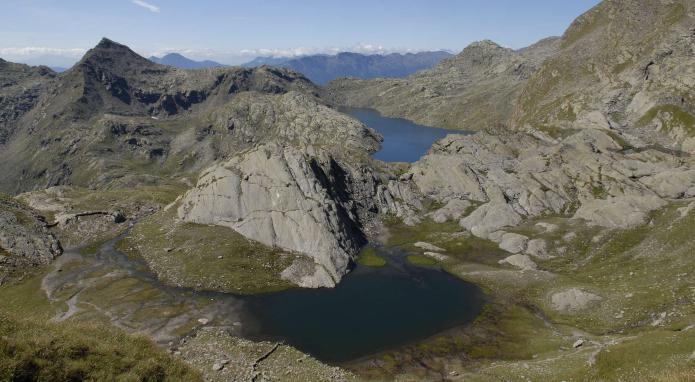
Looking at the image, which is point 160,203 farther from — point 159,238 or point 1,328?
point 1,328

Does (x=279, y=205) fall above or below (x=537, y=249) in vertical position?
above

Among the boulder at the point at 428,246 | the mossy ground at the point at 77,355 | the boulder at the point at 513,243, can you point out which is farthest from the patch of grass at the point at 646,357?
the boulder at the point at 428,246

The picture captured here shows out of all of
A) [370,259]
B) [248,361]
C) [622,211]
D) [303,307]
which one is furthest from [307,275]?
[622,211]

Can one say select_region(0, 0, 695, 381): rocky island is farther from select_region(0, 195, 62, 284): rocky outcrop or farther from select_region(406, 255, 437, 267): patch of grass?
select_region(406, 255, 437, 267): patch of grass

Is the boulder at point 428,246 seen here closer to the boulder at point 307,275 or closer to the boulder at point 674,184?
the boulder at point 307,275

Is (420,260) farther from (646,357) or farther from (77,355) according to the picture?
(77,355)

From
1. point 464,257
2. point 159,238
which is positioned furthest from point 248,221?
point 464,257

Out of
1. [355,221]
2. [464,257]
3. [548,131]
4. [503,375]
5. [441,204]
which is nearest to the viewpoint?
[503,375]
